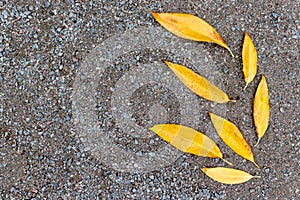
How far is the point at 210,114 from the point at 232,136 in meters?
0.12

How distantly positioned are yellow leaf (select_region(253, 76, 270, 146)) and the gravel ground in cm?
2

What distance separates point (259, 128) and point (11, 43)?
3.21ft

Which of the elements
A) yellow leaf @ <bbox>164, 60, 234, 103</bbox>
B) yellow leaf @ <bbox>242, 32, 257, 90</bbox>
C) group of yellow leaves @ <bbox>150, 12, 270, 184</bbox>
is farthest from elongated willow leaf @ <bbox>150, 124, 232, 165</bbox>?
yellow leaf @ <bbox>242, 32, 257, 90</bbox>

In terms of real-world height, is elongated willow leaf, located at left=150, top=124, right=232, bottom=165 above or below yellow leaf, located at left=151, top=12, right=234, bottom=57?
below

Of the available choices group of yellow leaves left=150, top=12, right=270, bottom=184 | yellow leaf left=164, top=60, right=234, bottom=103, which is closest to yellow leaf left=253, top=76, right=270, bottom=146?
group of yellow leaves left=150, top=12, right=270, bottom=184

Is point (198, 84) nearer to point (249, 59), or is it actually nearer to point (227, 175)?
point (249, 59)

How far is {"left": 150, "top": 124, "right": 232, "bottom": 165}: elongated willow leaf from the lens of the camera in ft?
5.09

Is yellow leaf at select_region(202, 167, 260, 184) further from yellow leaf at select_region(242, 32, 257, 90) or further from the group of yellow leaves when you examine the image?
yellow leaf at select_region(242, 32, 257, 90)

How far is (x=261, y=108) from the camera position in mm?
1574

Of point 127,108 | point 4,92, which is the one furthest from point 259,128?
point 4,92

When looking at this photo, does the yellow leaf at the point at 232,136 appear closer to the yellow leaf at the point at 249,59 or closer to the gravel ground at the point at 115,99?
the gravel ground at the point at 115,99

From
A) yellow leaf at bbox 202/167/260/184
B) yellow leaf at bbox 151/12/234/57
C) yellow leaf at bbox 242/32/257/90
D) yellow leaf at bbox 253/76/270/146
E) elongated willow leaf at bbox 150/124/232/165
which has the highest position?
yellow leaf at bbox 151/12/234/57

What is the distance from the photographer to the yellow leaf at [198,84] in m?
1.56

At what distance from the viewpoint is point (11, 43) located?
153cm
